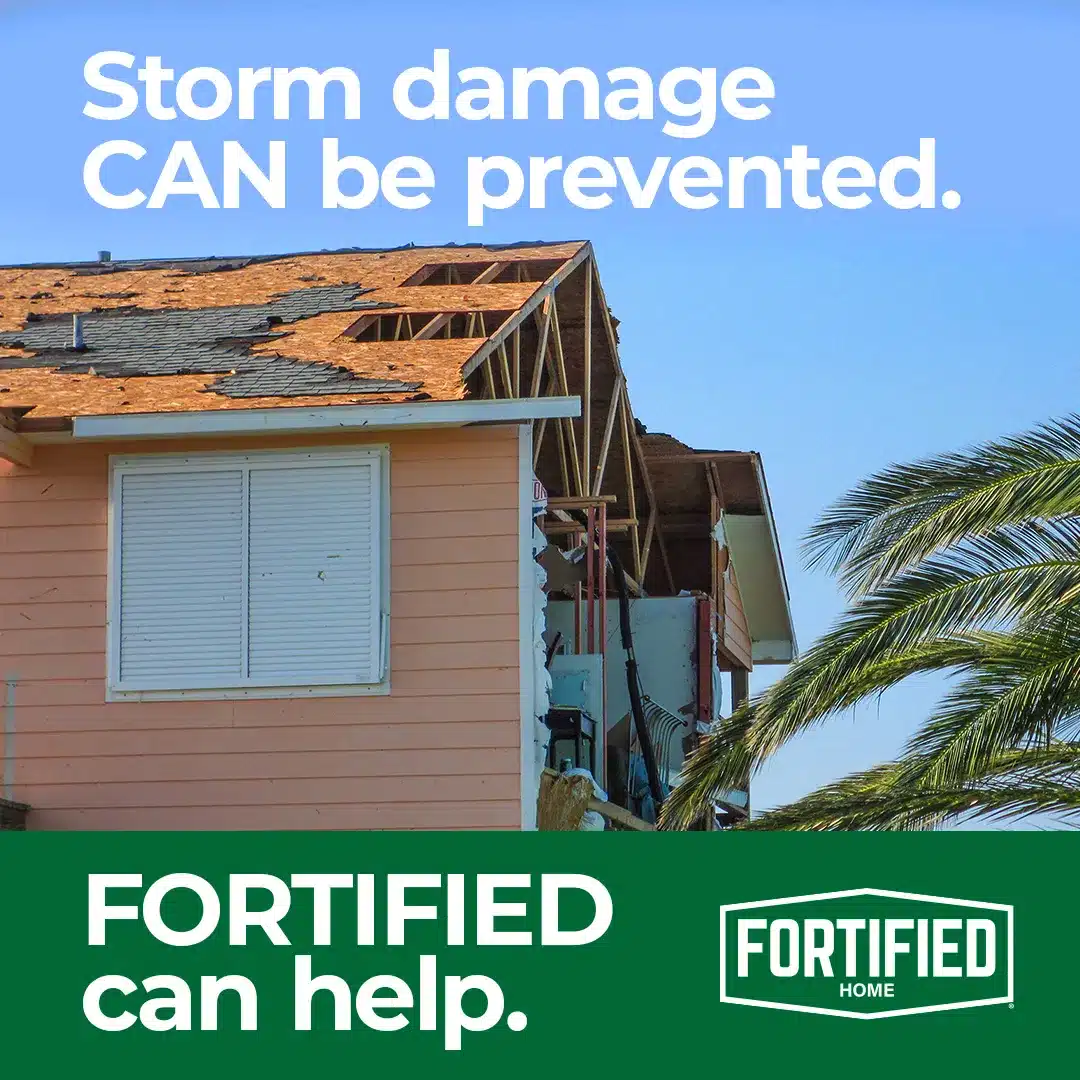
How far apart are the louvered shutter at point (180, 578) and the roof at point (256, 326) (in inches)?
25.4

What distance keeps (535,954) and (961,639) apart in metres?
4.52

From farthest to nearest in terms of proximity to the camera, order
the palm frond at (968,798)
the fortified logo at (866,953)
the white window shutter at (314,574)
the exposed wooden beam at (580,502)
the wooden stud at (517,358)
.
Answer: the wooden stud at (517,358), the exposed wooden beam at (580,502), the white window shutter at (314,574), the palm frond at (968,798), the fortified logo at (866,953)

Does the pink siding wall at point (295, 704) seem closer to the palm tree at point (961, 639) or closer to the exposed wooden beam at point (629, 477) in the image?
the palm tree at point (961, 639)

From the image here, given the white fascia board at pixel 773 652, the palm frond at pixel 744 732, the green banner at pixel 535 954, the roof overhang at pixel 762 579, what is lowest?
the green banner at pixel 535 954

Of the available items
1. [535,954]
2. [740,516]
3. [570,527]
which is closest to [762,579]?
[740,516]

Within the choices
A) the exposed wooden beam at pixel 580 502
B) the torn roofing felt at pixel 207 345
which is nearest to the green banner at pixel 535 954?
the torn roofing felt at pixel 207 345

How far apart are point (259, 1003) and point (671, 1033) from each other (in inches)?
78.3

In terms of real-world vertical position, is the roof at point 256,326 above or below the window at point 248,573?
above

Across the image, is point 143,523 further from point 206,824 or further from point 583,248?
point 583,248

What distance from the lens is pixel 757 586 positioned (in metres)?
21.8

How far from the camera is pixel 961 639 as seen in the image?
12.6 metres

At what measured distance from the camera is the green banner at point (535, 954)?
893 cm

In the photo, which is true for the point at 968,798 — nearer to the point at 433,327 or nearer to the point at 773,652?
the point at 433,327

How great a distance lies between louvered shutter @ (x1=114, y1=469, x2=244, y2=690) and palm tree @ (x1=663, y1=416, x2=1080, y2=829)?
369 centimetres
